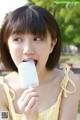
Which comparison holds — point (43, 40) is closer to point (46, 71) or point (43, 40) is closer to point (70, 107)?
point (46, 71)

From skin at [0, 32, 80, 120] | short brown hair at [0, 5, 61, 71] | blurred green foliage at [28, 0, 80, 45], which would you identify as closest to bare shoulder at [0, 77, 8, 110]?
skin at [0, 32, 80, 120]

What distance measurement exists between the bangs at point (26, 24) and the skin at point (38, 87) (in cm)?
2

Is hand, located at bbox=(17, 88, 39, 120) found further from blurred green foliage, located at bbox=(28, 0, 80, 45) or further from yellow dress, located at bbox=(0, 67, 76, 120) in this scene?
blurred green foliage, located at bbox=(28, 0, 80, 45)

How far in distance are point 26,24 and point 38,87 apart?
39cm

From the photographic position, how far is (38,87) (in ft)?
5.90

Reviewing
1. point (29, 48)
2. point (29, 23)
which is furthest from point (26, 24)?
point (29, 48)

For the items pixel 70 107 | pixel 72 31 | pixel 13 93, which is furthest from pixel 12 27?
pixel 72 31

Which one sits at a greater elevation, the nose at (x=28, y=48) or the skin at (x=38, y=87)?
the nose at (x=28, y=48)

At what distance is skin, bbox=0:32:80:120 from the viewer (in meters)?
1.49

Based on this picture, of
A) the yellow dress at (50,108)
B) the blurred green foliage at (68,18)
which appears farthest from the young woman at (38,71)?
the blurred green foliage at (68,18)

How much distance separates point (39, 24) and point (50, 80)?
0.38 m

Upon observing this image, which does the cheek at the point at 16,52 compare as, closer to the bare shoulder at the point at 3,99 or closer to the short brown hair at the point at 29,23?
the short brown hair at the point at 29,23

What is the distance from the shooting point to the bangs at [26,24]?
1575 mm

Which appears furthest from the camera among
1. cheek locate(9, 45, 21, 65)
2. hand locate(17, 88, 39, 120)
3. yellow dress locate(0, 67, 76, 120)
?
yellow dress locate(0, 67, 76, 120)
